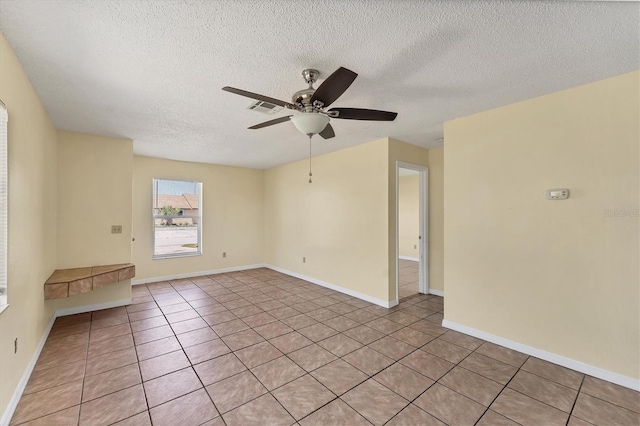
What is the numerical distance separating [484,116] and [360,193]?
6.52 feet

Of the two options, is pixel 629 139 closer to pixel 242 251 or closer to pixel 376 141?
pixel 376 141

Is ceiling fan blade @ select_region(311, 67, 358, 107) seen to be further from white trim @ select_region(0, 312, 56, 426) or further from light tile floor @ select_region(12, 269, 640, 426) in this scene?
white trim @ select_region(0, 312, 56, 426)

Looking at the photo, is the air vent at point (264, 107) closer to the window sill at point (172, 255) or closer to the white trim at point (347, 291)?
Answer: the white trim at point (347, 291)

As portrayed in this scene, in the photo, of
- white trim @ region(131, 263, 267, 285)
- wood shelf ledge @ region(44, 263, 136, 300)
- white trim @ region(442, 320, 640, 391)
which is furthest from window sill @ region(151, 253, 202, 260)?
white trim @ region(442, 320, 640, 391)

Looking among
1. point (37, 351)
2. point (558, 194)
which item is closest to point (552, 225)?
point (558, 194)

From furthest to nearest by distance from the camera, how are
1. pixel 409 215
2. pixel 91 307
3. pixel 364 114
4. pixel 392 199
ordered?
pixel 409 215 < pixel 392 199 < pixel 91 307 < pixel 364 114

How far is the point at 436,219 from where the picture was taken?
460 cm

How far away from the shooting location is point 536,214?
2.64 m

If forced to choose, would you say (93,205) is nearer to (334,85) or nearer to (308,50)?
(308,50)

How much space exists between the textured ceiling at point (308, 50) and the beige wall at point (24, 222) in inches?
8.7

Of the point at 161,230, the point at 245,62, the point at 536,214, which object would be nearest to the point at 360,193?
the point at 536,214

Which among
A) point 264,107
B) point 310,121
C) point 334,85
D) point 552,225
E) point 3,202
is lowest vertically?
point 552,225

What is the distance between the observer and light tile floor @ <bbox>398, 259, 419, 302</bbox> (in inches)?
191

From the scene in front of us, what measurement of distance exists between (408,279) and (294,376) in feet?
13.5
